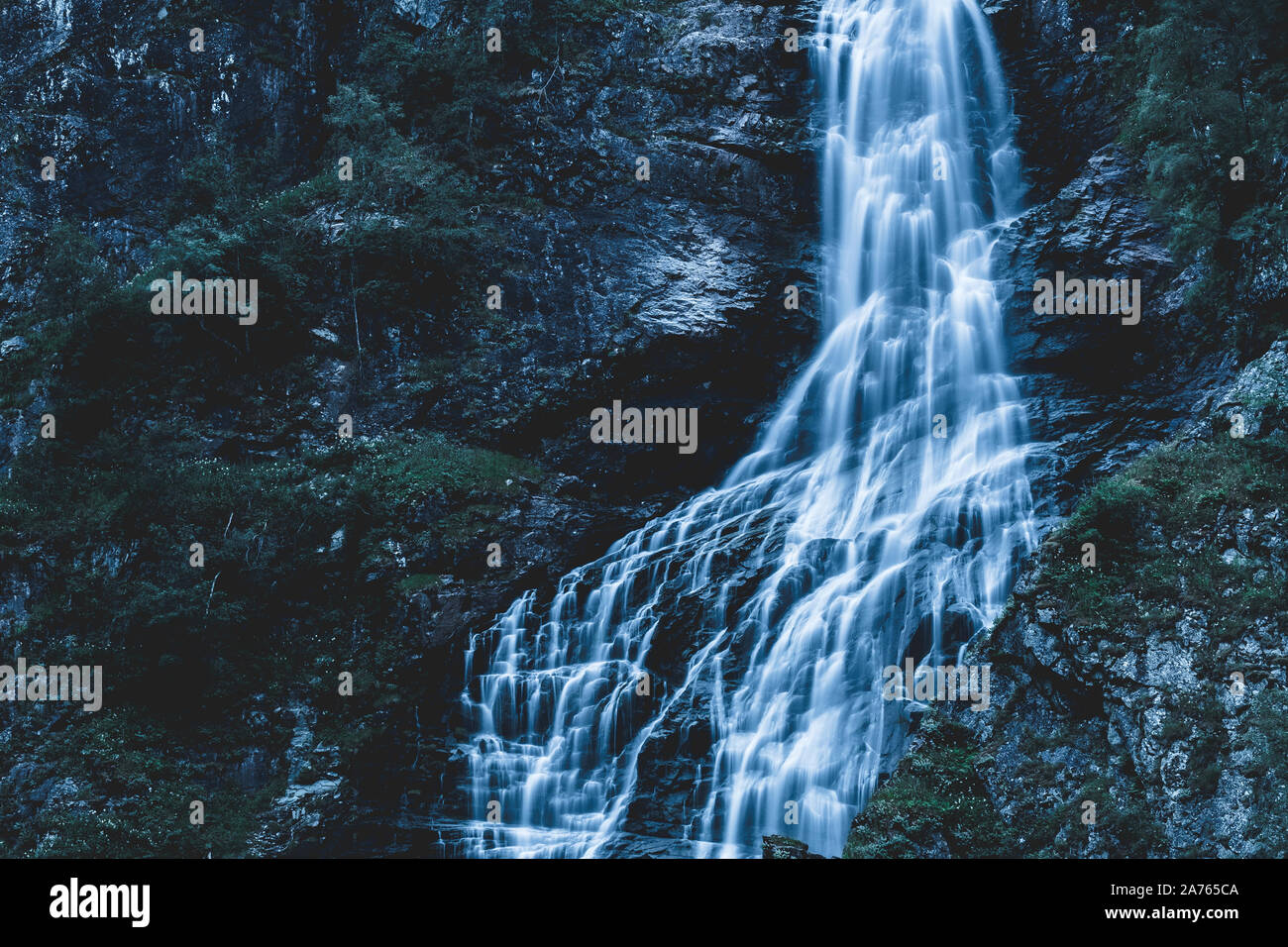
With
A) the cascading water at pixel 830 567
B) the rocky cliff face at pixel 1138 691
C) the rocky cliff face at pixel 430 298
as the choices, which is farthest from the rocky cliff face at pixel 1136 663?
the rocky cliff face at pixel 430 298

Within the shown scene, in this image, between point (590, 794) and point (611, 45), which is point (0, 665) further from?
point (611, 45)

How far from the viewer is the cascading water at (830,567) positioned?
18.3 m

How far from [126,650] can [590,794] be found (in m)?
8.77

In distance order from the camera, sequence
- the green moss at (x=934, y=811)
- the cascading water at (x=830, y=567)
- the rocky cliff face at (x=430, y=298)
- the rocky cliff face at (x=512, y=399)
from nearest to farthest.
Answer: the green moss at (x=934, y=811) < the rocky cliff face at (x=512, y=399) < the cascading water at (x=830, y=567) < the rocky cliff face at (x=430, y=298)

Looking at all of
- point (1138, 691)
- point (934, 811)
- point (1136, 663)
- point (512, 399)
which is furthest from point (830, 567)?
point (512, 399)

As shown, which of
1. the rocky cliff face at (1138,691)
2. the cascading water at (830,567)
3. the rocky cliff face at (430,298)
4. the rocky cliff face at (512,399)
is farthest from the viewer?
the rocky cliff face at (430,298)

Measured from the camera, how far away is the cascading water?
722 inches

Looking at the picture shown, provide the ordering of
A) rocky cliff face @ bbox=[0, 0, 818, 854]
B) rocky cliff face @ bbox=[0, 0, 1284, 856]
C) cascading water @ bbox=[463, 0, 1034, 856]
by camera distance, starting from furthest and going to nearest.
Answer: rocky cliff face @ bbox=[0, 0, 818, 854]
cascading water @ bbox=[463, 0, 1034, 856]
rocky cliff face @ bbox=[0, 0, 1284, 856]

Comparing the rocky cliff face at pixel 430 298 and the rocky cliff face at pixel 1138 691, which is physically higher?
the rocky cliff face at pixel 430 298

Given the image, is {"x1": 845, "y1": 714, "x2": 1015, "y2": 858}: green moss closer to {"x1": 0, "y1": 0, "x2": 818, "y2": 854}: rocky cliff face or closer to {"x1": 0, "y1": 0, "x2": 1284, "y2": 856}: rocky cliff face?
{"x1": 0, "y1": 0, "x2": 1284, "y2": 856}: rocky cliff face

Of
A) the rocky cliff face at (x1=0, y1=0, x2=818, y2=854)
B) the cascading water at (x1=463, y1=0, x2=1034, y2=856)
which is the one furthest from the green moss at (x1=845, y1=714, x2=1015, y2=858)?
the rocky cliff face at (x1=0, y1=0, x2=818, y2=854)

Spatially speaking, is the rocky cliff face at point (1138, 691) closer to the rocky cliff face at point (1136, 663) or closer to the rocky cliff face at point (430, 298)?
the rocky cliff face at point (1136, 663)

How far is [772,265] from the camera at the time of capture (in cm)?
2722

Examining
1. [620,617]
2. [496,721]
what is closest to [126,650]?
[496,721]
